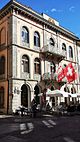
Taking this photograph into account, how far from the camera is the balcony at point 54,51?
86.4 ft

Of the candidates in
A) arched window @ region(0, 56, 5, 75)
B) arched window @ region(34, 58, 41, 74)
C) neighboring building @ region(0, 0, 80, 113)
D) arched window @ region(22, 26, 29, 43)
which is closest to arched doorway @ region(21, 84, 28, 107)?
neighboring building @ region(0, 0, 80, 113)

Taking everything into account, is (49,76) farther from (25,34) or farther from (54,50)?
(25,34)

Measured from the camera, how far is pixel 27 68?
79.2 ft

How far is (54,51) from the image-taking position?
27.7 meters

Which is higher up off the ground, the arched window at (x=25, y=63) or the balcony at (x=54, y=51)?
the balcony at (x=54, y=51)

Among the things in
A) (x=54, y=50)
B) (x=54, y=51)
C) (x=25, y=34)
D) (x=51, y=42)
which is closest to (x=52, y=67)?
(x=54, y=51)

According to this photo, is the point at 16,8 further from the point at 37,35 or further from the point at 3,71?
the point at 3,71

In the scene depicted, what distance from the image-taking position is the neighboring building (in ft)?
73.0

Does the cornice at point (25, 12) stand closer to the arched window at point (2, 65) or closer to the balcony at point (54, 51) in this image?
the balcony at point (54, 51)

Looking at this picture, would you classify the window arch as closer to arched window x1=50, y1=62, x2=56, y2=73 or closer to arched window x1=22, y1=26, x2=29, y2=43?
arched window x1=22, y1=26, x2=29, y2=43

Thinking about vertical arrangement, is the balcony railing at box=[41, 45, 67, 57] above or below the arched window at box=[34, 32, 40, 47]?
below

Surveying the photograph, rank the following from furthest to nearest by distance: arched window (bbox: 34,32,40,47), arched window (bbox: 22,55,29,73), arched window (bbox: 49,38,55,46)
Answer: arched window (bbox: 49,38,55,46) < arched window (bbox: 34,32,40,47) < arched window (bbox: 22,55,29,73)

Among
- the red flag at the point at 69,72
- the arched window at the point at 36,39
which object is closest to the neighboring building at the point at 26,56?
the arched window at the point at 36,39

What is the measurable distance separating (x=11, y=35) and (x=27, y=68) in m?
4.20
